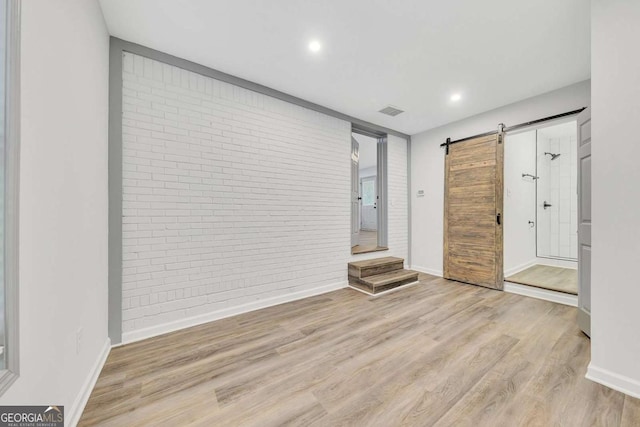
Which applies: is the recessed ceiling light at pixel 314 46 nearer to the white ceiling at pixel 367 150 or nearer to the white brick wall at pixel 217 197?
the white brick wall at pixel 217 197

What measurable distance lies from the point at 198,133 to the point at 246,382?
2349 millimetres

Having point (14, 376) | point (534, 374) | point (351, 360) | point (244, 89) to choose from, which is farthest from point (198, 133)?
point (534, 374)

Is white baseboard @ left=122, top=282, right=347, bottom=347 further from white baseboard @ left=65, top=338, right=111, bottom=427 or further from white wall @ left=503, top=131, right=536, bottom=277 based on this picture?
white wall @ left=503, top=131, right=536, bottom=277

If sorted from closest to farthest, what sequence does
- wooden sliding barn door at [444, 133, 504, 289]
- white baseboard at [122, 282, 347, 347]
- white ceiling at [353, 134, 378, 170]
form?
1. white baseboard at [122, 282, 347, 347]
2. wooden sliding barn door at [444, 133, 504, 289]
3. white ceiling at [353, 134, 378, 170]

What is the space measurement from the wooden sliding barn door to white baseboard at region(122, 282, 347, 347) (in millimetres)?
2273

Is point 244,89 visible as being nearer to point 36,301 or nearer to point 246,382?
point 36,301

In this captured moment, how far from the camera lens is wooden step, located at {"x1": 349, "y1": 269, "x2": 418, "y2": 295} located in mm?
3588

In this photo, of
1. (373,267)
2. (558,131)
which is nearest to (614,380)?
(373,267)

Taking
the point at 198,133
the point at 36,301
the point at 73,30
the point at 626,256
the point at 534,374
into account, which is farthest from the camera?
the point at 198,133

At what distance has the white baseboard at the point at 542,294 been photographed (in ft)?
10.3

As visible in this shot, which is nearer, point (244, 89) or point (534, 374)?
point (534, 374)

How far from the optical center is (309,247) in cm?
351

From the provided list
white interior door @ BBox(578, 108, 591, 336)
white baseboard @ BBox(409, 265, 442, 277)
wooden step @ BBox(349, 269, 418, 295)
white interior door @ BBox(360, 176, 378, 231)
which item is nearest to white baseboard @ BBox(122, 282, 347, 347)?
wooden step @ BBox(349, 269, 418, 295)

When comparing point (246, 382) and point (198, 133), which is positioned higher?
point (198, 133)
